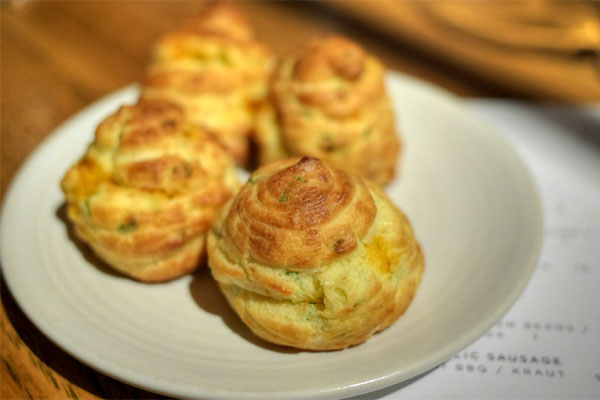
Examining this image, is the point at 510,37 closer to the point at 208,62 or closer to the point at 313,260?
the point at 208,62

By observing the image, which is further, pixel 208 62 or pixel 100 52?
pixel 100 52

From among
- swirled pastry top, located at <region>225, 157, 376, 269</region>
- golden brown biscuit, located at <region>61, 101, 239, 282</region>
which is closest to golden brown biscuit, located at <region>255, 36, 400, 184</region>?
golden brown biscuit, located at <region>61, 101, 239, 282</region>

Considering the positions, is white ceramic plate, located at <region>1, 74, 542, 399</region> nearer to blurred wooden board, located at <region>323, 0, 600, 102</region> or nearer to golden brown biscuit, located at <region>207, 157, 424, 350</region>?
golden brown biscuit, located at <region>207, 157, 424, 350</region>

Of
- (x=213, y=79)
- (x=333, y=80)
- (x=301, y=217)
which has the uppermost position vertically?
(x=333, y=80)

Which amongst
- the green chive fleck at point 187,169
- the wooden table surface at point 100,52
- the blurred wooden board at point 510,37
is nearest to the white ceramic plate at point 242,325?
the green chive fleck at point 187,169

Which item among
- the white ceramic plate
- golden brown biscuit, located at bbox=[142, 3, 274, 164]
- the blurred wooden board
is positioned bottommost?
the white ceramic plate

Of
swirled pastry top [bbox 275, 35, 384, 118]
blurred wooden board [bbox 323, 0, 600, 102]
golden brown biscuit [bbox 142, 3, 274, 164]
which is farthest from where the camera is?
blurred wooden board [bbox 323, 0, 600, 102]

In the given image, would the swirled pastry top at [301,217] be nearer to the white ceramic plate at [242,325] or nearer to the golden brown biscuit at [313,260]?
the golden brown biscuit at [313,260]

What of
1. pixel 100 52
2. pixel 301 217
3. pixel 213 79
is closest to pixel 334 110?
pixel 213 79
